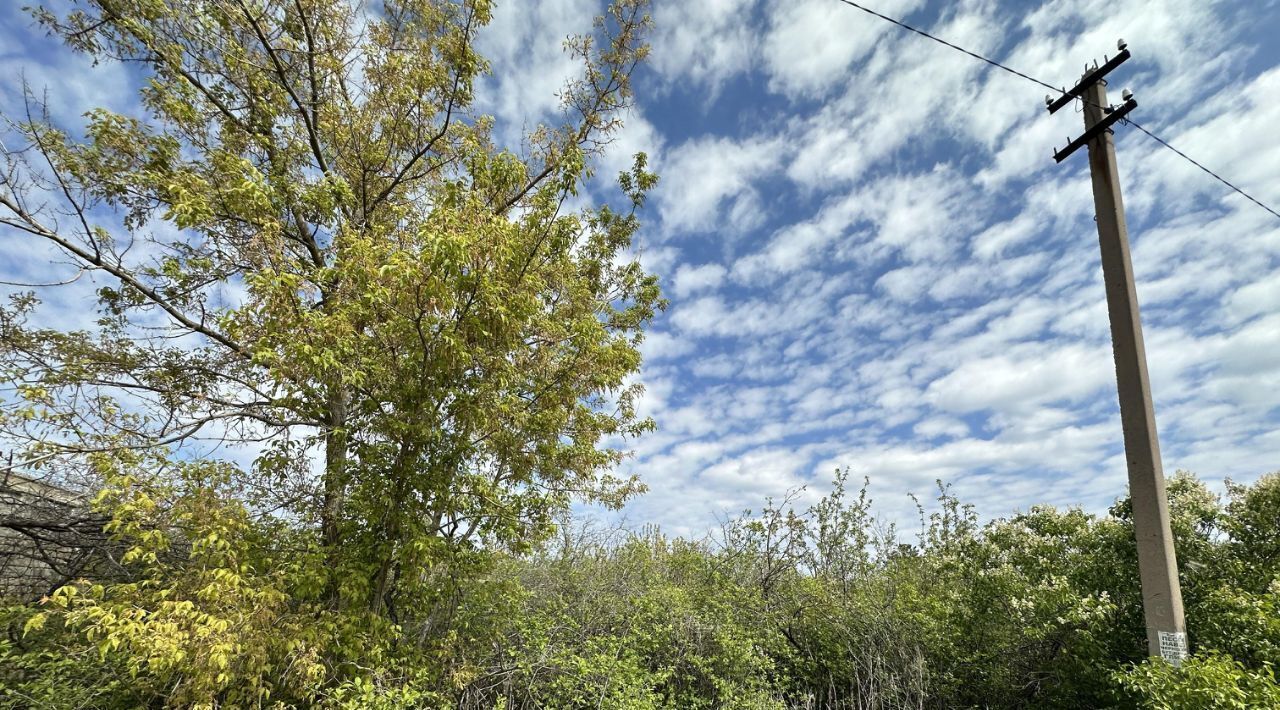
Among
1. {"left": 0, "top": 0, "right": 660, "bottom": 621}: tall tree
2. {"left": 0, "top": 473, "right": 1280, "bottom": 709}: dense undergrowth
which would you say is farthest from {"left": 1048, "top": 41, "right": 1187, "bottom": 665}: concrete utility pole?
{"left": 0, "top": 0, "right": 660, "bottom": 621}: tall tree

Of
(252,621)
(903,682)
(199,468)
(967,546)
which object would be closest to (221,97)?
(199,468)

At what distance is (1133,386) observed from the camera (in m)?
4.19

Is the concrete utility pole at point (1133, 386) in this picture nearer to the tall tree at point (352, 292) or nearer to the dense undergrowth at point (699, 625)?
the dense undergrowth at point (699, 625)

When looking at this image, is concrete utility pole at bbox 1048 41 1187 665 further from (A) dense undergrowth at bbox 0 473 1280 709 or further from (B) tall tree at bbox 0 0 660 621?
(B) tall tree at bbox 0 0 660 621

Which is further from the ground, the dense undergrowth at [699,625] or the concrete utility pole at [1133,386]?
A: the concrete utility pole at [1133,386]

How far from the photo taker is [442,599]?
201 inches

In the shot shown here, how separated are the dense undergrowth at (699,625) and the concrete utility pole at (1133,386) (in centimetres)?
30

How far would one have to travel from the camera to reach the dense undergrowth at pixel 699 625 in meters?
3.45

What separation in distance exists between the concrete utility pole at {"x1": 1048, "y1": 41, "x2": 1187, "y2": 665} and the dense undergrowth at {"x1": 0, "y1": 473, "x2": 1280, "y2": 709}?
30 centimetres

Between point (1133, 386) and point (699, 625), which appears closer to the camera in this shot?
point (1133, 386)

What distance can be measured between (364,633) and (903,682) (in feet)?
16.9

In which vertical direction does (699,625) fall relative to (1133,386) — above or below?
below

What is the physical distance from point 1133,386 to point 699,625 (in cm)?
454

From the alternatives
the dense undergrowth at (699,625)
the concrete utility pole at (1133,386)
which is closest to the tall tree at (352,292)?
the dense undergrowth at (699,625)
